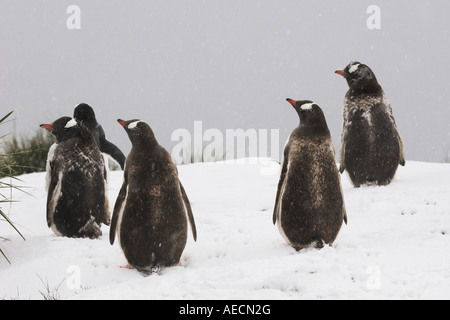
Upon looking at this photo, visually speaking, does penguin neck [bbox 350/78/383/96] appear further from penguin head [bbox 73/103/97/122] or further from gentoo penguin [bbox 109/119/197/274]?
penguin head [bbox 73/103/97/122]

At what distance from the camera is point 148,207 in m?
4.97

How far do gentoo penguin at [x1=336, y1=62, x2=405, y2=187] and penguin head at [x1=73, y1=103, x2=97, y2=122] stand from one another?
13.4 feet

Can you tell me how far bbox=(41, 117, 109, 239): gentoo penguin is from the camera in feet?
20.1

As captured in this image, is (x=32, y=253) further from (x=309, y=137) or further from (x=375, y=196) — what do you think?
(x=375, y=196)

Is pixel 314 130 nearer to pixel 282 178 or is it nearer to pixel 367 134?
pixel 282 178

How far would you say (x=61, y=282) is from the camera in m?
4.99

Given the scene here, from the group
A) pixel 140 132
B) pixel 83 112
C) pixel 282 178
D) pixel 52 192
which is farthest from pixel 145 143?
pixel 83 112

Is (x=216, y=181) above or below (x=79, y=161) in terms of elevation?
below

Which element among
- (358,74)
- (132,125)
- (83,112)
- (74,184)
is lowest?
(74,184)

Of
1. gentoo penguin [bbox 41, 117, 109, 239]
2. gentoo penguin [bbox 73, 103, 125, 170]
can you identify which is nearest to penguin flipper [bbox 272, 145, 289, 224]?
gentoo penguin [bbox 41, 117, 109, 239]

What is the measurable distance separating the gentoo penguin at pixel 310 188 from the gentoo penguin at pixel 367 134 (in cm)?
255

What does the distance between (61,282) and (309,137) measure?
2.55 metres

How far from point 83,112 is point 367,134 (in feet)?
14.8
